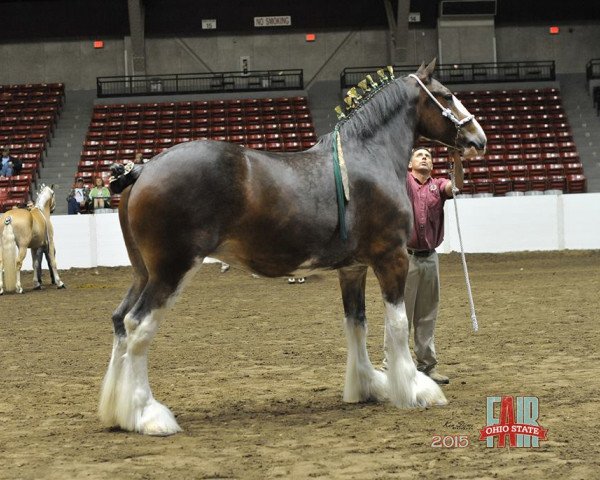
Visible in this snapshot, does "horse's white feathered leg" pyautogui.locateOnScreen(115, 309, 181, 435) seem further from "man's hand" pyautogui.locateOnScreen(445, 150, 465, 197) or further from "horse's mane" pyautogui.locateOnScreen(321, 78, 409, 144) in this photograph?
"man's hand" pyautogui.locateOnScreen(445, 150, 465, 197)

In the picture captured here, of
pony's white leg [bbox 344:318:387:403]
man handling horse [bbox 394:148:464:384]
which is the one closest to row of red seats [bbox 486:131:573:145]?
man handling horse [bbox 394:148:464:384]

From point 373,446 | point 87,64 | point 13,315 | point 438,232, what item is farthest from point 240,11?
point 373,446

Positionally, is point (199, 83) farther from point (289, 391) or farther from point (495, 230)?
point (289, 391)

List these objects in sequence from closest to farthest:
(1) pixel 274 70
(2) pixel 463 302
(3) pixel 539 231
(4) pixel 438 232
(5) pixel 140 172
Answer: (5) pixel 140 172 < (4) pixel 438 232 < (2) pixel 463 302 < (3) pixel 539 231 < (1) pixel 274 70

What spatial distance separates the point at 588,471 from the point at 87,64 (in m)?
32.0

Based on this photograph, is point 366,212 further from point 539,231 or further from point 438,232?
point 539,231

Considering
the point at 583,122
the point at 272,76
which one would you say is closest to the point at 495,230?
the point at 583,122

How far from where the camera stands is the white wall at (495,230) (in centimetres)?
1950

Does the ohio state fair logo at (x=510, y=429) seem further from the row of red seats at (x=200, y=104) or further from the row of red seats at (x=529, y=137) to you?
the row of red seats at (x=200, y=104)

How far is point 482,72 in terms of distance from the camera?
106 ft

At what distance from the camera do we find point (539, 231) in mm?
19719

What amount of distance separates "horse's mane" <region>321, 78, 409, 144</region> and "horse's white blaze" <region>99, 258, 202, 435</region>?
161 cm

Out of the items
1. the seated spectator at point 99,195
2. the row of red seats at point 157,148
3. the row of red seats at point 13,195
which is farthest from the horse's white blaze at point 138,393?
the row of red seats at point 157,148

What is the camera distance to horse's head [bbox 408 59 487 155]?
6.37m
